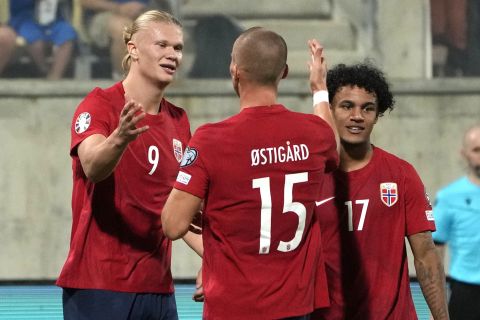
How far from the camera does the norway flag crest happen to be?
509 cm

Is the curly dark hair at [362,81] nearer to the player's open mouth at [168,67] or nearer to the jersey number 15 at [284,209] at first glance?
the player's open mouth at [168,67]

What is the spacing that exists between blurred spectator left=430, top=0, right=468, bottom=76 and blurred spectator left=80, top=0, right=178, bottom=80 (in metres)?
3.04

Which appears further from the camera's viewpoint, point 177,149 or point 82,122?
point 177,149

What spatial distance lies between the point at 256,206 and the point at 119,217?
915 millimetres

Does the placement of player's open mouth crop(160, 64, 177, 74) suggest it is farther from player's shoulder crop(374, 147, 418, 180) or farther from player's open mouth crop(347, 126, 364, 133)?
player's shoulder crop(374, 147, 418, 180)

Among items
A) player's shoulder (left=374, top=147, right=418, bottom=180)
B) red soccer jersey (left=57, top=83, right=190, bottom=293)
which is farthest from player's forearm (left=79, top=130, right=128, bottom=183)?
player's shoulder (left=374, top=147, right=418, bottom=180)

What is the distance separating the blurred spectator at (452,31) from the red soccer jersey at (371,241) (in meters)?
8.57

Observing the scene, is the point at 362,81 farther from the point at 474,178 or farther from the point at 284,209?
the point at 474,178

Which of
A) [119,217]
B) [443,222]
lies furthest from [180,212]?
[443,222]

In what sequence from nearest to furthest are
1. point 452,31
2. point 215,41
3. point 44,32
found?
point 215,41 → point 44,32 → point 452,31

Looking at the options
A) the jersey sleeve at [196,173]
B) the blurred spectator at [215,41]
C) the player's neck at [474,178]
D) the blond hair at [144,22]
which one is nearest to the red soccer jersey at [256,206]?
the jersey sleeve at [196,173]

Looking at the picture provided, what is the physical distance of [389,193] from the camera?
509 centimetres

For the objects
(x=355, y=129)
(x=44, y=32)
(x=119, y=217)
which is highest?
(x=44, y=32)

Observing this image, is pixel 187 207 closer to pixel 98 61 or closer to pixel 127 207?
pixel 127 207
